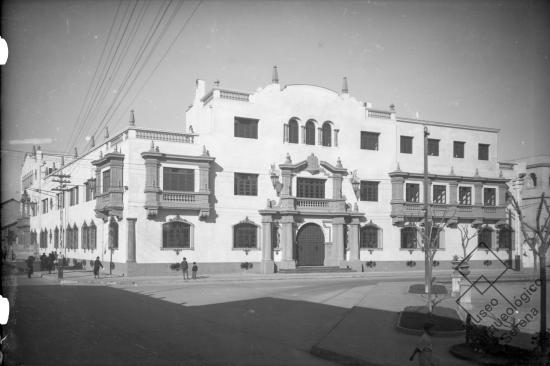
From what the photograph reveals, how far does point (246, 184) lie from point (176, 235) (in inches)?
250

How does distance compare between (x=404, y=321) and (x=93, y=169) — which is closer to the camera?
(x=404, y=321)

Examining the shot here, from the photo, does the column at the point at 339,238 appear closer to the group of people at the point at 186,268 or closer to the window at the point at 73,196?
the group of people at the point at 186,268

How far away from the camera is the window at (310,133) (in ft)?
136

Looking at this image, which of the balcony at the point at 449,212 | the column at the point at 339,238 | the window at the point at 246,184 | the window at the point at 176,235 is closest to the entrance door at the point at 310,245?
the column at the point at 339,238

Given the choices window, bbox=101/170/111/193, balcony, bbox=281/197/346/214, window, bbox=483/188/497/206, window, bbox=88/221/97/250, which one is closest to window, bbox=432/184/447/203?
window, bbox=483/188/497/206

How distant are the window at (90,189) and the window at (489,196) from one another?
109 feet

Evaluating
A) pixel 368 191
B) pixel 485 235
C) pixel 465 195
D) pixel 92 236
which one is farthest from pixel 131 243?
pixel 485 235

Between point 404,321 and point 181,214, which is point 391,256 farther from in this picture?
point 404,321

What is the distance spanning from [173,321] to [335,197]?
2642 cm

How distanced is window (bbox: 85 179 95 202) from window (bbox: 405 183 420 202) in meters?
24.9

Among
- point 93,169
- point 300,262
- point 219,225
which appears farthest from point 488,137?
point 93,169

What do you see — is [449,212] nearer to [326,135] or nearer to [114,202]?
[326,135]

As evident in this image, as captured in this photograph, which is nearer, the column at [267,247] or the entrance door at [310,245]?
the column at [267,247]

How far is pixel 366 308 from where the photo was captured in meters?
19.3
